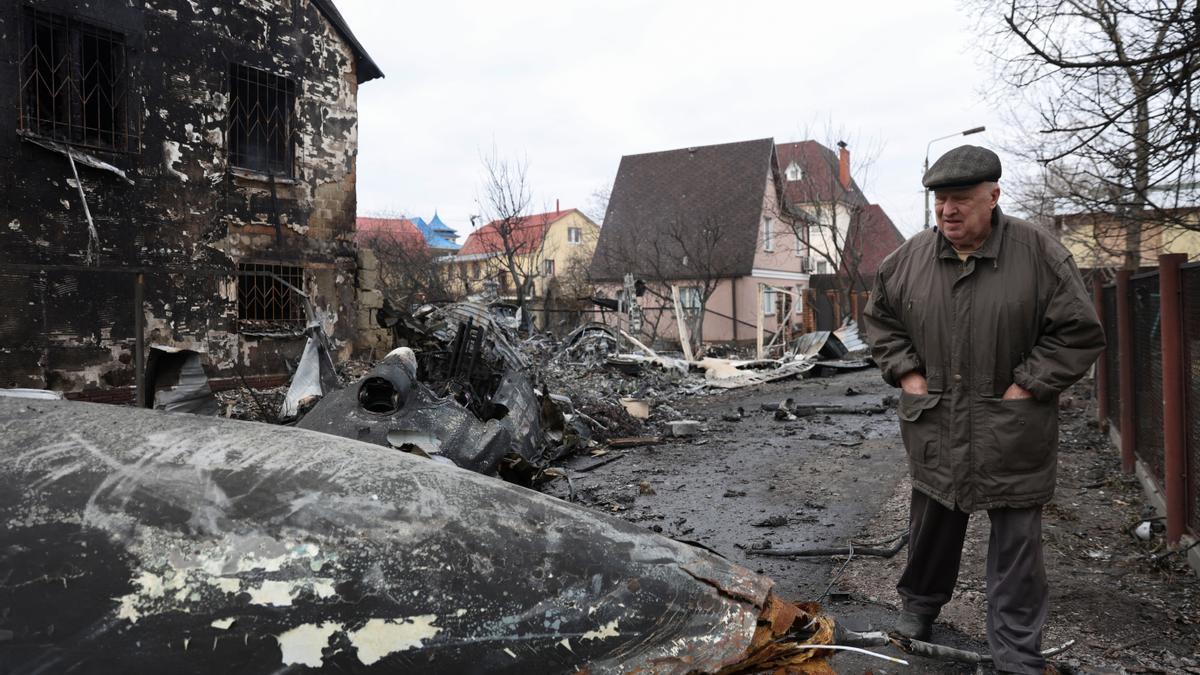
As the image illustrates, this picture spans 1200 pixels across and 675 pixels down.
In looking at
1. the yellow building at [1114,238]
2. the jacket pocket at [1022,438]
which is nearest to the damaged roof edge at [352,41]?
the yellow building at [1114,238]

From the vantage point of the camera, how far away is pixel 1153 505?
5.11m

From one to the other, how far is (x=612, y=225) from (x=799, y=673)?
29.6 metres

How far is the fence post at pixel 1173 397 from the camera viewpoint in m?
4.18

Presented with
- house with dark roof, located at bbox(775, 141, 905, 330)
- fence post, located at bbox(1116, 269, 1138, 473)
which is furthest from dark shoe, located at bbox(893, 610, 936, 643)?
house with dark roof, located at bbox(775, 141, 905, 330)

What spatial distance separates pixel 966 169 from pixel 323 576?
240 centimetres

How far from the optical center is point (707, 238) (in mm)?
27047

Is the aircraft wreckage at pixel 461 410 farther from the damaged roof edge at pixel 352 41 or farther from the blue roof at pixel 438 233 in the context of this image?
the blue roof at pixel 438 233

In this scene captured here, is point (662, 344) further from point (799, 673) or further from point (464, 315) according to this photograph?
point (799, 673)

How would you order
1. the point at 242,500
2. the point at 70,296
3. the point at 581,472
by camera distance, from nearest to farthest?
the point at 242,500 < the point at 581,472 < the point at 70,296

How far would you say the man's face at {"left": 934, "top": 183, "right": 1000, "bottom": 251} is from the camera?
107 inches

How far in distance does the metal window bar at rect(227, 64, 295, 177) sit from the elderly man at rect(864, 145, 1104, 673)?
34.4 ft

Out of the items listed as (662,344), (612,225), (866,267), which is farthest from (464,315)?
(866,267)

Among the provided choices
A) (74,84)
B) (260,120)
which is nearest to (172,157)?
(74,84)

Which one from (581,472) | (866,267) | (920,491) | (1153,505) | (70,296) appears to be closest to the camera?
(920,491)
